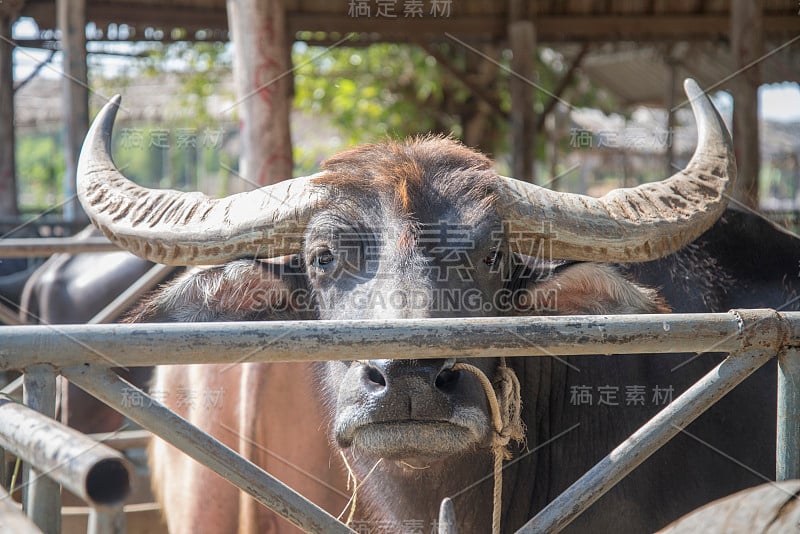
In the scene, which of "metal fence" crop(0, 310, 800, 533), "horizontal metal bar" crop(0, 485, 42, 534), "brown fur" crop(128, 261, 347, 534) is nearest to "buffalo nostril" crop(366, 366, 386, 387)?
"metal fence" crop(0, 310, 800, 533)

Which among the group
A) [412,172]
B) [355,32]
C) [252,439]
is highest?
[355,32]

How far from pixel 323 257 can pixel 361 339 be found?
0.99 m

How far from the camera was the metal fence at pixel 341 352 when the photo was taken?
1420mm

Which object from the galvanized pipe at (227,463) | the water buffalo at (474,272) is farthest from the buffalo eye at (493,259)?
the galvanized pipe at (227,463)

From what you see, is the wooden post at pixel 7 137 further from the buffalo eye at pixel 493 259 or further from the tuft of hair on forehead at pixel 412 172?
the buffalo eye at pixel 493 259

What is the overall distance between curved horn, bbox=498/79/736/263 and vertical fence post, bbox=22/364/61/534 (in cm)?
146

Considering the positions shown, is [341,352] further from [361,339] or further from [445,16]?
[445,16]

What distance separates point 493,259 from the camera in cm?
240

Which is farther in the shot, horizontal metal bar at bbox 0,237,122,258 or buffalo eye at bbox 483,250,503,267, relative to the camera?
horizontal metal bar at bbox 0,237,122,258

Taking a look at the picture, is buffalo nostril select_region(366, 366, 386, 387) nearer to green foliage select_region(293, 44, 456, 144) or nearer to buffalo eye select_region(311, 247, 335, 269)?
buffalo eye select_region(311, 247, 335, 269)

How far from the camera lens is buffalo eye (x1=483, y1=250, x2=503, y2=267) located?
239 cm

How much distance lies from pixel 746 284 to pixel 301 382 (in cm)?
190

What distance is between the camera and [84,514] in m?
4.08

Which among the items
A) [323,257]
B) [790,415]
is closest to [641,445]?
[790,415]
